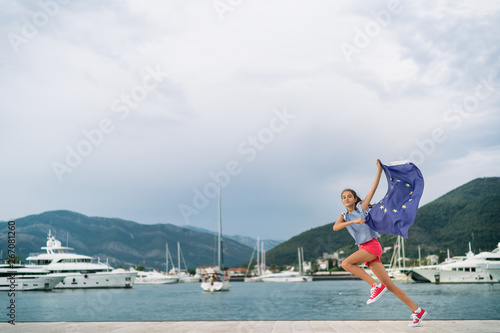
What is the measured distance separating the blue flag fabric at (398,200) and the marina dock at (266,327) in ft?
5.27

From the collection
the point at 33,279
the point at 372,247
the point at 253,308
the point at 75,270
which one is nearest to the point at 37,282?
the point at 33,279

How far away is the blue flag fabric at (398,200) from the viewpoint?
7.49 meters

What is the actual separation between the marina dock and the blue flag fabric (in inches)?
63.3

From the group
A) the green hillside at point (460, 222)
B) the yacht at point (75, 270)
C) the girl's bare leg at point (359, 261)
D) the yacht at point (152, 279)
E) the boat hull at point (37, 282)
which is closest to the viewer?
the girl's bare leg at point (359, 261)

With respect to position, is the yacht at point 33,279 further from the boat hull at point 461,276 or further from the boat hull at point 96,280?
the boat hull at point 461,276

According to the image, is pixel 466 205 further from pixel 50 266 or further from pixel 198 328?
pixel 198 328

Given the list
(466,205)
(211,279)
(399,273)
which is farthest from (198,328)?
(466,205)

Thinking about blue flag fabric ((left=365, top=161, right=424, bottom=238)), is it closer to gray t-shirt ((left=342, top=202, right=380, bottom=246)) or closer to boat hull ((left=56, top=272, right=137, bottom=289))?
gray t-shirt ((left=342, top=202, right=380, bottom=246))

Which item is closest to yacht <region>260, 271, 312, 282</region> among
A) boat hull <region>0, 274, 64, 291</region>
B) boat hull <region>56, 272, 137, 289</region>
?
boat hull <region>56, 272, 137, 289</region>

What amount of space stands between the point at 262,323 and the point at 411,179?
11.7 ft

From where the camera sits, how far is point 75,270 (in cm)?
9244

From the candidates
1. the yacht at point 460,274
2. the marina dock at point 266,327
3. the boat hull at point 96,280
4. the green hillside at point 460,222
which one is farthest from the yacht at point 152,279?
the marina dock at point 266,327

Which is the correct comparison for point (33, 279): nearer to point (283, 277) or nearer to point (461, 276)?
point (283, 277)

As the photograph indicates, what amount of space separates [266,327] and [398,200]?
2.94m
